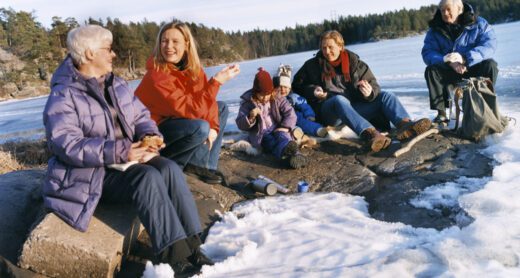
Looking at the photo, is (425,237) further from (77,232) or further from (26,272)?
(26,272)

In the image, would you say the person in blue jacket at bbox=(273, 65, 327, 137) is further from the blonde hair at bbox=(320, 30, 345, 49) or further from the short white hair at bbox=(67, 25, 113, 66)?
the short white hair at bbox=(67, 25, 113, 66)

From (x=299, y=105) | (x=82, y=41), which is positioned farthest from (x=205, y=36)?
(x=82, y=41)

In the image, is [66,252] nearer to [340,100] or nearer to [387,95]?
[340,100]

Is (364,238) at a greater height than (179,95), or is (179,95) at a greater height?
(179,95)

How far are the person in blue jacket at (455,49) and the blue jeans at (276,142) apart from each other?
6.65ft

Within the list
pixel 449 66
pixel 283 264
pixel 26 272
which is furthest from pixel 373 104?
pixel 26 272

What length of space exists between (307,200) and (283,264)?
1181 mm

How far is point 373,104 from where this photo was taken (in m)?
5.06

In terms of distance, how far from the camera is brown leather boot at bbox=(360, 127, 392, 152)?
439 cm

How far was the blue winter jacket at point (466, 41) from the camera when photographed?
4953mm

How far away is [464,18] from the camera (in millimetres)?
5031

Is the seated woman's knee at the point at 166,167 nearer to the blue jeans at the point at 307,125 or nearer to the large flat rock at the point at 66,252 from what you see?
the large flat rock at the point at 66,252

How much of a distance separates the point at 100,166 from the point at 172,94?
3.84 feet

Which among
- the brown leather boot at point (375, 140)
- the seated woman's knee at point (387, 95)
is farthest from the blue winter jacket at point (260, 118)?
the seated woman's knee at point (387, 95)
